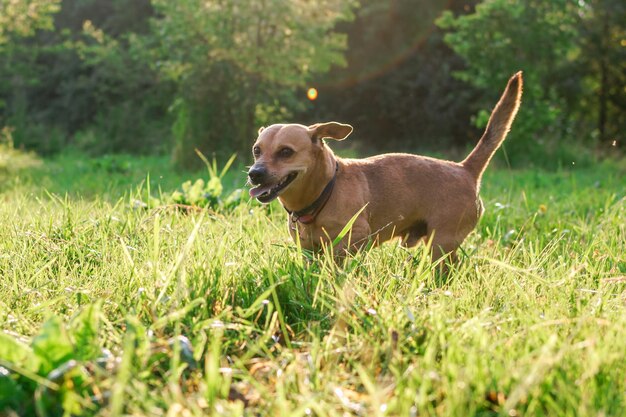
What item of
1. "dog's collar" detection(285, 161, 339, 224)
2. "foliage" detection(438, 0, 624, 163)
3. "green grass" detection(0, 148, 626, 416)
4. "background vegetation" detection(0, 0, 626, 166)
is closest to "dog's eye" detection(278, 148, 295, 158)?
"dog's collar" detection(285, 161, 339, 224)

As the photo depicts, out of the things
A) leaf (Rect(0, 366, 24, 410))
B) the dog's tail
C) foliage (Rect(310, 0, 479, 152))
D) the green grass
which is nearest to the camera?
the green grass

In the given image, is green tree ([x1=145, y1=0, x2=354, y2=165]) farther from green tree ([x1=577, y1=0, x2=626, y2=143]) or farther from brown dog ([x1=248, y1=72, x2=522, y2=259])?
brown dog ([x1=248, y1=72, x2=522, y2=259])

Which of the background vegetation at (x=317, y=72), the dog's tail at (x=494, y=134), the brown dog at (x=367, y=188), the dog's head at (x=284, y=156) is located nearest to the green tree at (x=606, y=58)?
the background vegetation at (x=317, y=72)

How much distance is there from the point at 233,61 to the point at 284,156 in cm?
1046

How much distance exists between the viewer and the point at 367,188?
4.36 m

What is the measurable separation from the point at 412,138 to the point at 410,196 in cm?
1538

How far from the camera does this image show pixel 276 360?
247 cm

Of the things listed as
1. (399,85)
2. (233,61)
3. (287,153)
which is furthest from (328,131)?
(399,85)

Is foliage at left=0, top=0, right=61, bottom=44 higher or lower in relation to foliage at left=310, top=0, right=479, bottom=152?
higher

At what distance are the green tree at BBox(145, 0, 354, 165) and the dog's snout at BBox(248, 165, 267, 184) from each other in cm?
945

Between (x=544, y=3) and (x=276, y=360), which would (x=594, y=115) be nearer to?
(x=544, y=3)

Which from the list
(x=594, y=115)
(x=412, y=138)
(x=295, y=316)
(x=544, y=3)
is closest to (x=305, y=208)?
(x=295, y=316)

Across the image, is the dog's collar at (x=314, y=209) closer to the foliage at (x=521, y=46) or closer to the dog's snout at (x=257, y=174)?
the dog's snout at (x=257, y=174)

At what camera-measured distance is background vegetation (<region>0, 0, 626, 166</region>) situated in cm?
1392
